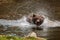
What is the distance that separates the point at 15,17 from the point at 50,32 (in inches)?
46.3

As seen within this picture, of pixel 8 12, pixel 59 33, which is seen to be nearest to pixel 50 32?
pixel 59 33

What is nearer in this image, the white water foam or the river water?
the river water

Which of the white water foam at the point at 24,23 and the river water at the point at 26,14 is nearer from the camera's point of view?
the river water at the point at 26,14

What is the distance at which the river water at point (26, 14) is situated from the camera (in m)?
4.06

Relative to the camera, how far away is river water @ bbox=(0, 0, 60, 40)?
406cm

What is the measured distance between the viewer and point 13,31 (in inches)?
158

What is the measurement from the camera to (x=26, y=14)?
503 cm

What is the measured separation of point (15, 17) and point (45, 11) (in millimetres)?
869

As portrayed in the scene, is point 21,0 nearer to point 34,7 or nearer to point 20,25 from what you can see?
point 34,7

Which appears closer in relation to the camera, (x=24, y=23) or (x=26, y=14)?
(x=24, y=23)

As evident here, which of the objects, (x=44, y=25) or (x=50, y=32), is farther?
(x=44, y=25)

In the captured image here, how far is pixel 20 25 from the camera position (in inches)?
173

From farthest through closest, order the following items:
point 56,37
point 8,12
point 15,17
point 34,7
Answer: point 34,7
point 8,12
point 15,17
point 56,37

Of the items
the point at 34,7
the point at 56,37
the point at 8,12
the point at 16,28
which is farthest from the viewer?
the point at 34,7
